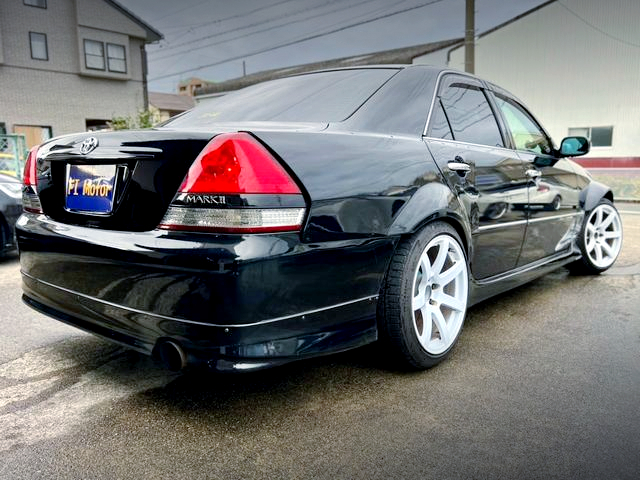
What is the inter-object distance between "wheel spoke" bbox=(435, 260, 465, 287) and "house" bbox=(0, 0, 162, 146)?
22162mm

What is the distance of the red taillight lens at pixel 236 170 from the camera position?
6.15ft

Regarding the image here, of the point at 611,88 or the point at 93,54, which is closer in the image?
the point at 611,88

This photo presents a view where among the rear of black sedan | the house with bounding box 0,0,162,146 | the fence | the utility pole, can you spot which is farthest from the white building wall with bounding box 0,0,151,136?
the rear of black sedan

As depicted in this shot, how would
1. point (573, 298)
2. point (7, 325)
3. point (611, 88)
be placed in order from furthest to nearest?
point (611, 88) → point (573, 298) → point (7, 325)

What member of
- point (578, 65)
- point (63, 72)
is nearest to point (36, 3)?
point (63, 72)

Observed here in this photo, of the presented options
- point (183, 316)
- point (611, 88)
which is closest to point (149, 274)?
point (183, 316)

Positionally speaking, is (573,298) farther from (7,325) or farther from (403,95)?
(7,325)

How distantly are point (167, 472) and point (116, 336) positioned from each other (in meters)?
0.60

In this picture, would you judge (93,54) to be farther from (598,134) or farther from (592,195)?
(592,195)

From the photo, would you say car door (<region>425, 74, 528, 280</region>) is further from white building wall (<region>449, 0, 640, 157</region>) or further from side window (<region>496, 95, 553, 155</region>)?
white building wall (<region>449, 0, 640, 157</region>)

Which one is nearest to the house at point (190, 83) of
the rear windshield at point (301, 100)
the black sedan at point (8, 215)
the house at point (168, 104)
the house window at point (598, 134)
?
the house at point (168, 104)

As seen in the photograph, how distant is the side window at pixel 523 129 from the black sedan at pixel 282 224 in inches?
21.2

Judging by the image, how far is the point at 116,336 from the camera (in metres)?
2.14

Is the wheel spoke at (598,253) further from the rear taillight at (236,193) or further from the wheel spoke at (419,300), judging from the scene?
the rear taillight at (236,193)
